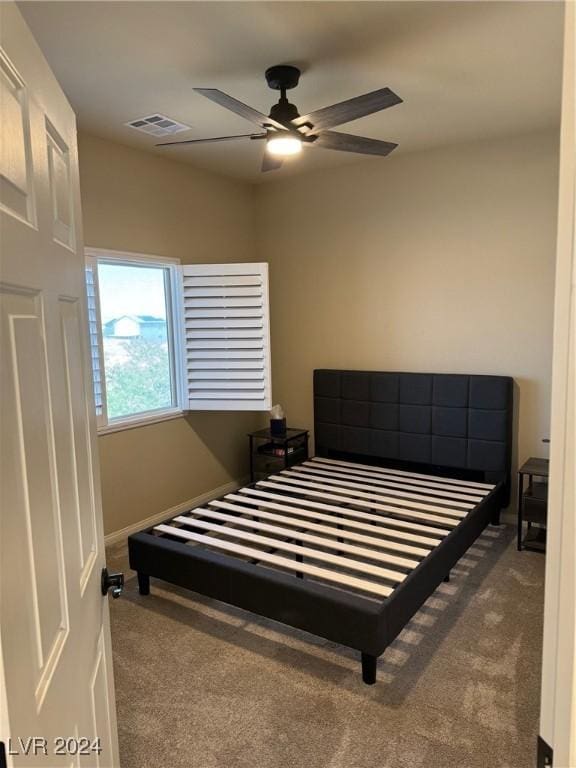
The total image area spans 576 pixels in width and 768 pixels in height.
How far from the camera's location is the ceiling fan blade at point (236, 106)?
2.14 metres

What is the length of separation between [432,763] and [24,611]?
5.77 ft

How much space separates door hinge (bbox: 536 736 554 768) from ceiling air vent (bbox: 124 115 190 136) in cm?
343

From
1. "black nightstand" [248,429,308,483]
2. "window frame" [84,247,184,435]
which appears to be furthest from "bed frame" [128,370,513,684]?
"window frame" [84,247,184,435]

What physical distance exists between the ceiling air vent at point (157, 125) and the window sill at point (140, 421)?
6.56 feet

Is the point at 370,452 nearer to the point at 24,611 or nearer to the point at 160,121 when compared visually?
the point at 160,121

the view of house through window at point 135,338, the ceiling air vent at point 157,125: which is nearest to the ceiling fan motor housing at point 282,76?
the ceiling air vent at point 157,125

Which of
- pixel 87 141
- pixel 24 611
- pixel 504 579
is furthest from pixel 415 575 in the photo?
pixel 87 141

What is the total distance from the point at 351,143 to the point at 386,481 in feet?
7.91

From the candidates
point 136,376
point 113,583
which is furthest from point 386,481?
point 113,583

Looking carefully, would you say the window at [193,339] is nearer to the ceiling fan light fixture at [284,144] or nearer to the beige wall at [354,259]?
the beige wall at [354,259]

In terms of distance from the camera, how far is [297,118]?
8.04 ft

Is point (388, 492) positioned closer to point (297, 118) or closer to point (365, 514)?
point (365, 514)

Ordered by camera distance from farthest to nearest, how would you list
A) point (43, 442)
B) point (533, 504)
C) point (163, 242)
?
point (163, 242)
point (533, 504)
point (43, 442)

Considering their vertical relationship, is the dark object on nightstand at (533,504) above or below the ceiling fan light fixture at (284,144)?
below
